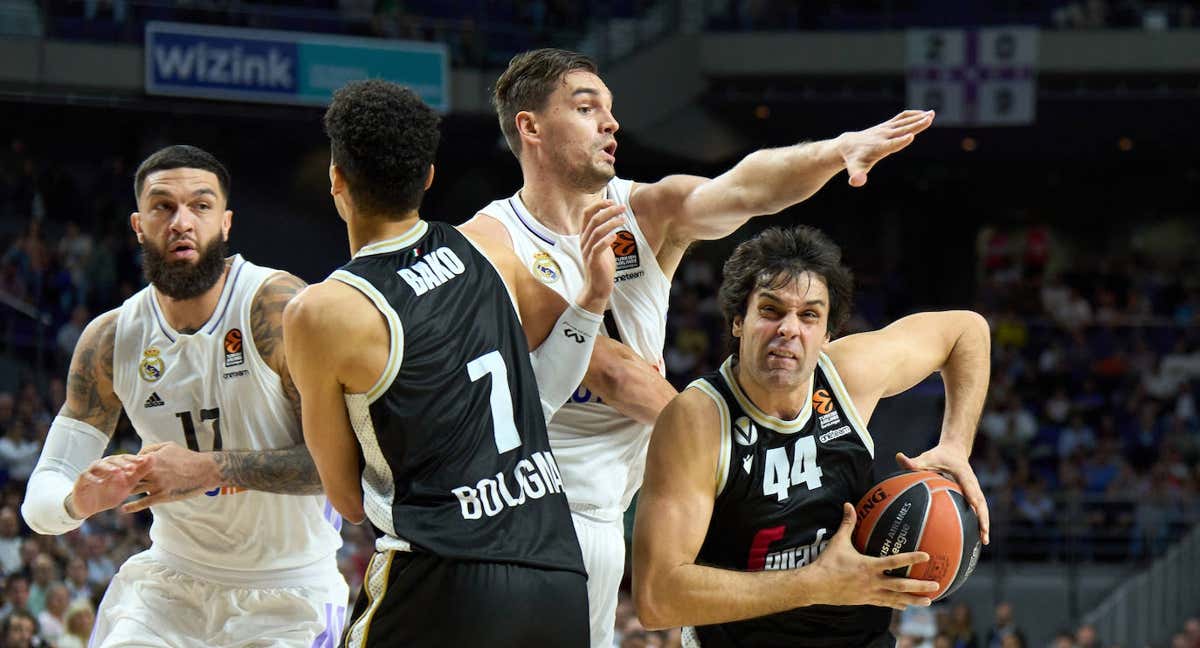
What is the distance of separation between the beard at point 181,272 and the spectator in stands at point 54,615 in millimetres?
6237

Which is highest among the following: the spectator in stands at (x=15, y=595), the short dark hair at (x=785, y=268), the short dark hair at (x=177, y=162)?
the short dark hair at (x=177, y=162)

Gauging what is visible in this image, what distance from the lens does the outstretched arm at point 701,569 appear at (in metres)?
4.64

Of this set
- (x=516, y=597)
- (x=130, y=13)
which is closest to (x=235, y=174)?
(x=130, y=13)

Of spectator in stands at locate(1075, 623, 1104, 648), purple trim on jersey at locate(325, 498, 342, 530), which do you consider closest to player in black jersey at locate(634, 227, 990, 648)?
purple trim on jersey at locate(325, 498, 342, 530)

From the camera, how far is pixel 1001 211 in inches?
1086

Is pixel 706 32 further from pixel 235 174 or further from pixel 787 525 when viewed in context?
pixel 787 525

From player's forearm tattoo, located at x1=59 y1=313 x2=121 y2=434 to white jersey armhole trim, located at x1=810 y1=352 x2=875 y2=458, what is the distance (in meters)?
2.59

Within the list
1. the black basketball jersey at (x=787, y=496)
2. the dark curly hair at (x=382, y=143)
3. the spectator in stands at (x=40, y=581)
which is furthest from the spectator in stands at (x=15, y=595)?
the dark curly hair at (x=382, y=143)

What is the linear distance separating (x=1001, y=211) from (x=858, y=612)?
23.6m

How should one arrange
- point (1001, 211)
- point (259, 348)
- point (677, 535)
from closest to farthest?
point (677, 535)
point (259, 348)
point (1001, 211)

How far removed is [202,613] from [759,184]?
2500mm

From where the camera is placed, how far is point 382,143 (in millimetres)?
4129

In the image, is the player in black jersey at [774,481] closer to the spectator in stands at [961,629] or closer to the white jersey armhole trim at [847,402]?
the white jersey armhole trim at [847,402]

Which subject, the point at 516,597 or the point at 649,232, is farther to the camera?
the point at 649,232
